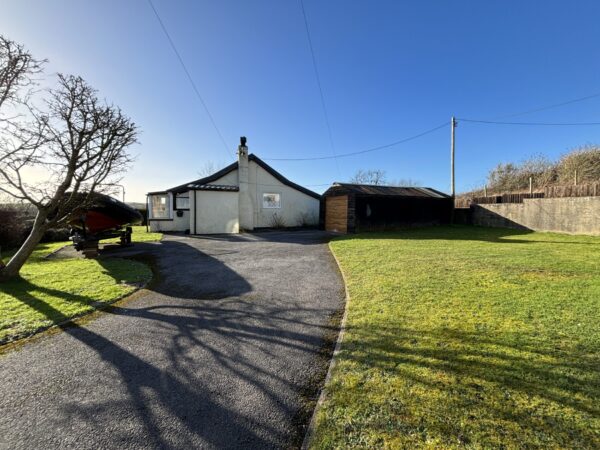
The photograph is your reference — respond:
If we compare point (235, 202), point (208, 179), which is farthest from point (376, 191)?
point (208, 179)

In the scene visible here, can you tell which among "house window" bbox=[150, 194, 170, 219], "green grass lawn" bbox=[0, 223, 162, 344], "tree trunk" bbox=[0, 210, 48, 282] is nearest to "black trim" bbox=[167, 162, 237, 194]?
"house window" bbox=[150, 194, 170, 219]

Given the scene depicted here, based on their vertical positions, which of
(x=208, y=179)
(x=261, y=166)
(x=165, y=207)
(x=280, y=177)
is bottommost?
(x=165, y=207)

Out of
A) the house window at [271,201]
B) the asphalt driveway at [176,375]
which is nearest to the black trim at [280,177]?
the house window at [271,201]

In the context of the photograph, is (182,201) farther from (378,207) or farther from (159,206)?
(378,207)

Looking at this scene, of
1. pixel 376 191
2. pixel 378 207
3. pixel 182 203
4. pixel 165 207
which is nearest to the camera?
pixel 378 207

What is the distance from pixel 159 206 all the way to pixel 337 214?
11676 millimetres

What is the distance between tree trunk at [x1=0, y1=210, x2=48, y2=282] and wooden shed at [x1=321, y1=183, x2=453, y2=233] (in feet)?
40.4

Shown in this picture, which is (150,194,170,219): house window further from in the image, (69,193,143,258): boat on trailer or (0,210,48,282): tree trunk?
(0,210,48,282): tree trunk

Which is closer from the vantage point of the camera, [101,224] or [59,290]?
[59,290]

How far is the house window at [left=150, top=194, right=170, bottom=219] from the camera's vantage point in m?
17.0

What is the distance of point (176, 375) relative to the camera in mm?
2473

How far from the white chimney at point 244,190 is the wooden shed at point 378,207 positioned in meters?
4.91

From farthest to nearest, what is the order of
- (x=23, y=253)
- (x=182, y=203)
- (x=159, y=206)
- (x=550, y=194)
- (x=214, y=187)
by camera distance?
1. (x=159, y=206)
2. (x=182, y=203)
3. (x=214, y=187)
4. (x=550, y=194)
5. (x=23, y=253)

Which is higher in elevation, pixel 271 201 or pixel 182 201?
pixel 271 201
